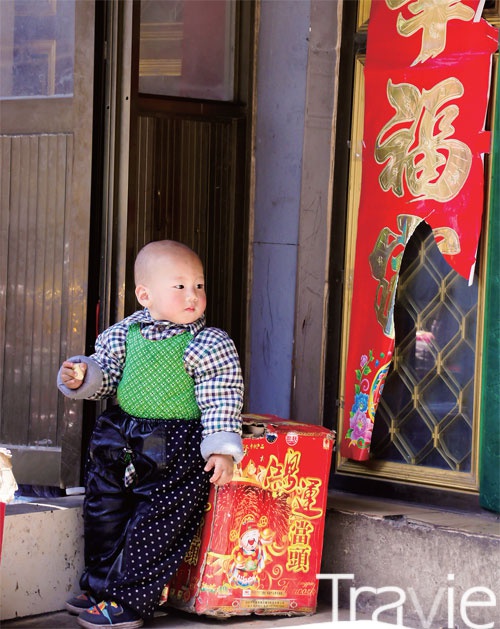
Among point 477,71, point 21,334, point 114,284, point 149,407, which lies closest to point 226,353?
point 149,407

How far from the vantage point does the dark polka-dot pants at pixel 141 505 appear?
143 inches

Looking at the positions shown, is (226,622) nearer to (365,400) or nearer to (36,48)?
(365,400)

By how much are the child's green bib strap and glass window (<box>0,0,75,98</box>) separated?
1.20 metres

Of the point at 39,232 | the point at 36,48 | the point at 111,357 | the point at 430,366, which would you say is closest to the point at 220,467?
the point at 111,357

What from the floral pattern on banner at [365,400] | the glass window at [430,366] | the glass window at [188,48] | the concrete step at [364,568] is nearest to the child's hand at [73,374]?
the concrete step at [364,568]

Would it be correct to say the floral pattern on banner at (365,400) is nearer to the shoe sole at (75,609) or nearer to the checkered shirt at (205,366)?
the checkered shirt at (205,366)

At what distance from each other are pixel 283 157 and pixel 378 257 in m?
0.68

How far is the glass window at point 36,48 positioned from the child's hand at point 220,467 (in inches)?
63.5

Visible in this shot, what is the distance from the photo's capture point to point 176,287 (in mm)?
3752

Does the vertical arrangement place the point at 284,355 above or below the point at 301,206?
below

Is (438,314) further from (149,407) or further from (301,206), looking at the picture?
(149,407)

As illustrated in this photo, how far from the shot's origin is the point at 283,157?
4680 mm

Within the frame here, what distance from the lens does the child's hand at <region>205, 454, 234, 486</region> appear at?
3584mm

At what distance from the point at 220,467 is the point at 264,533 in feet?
1.14
